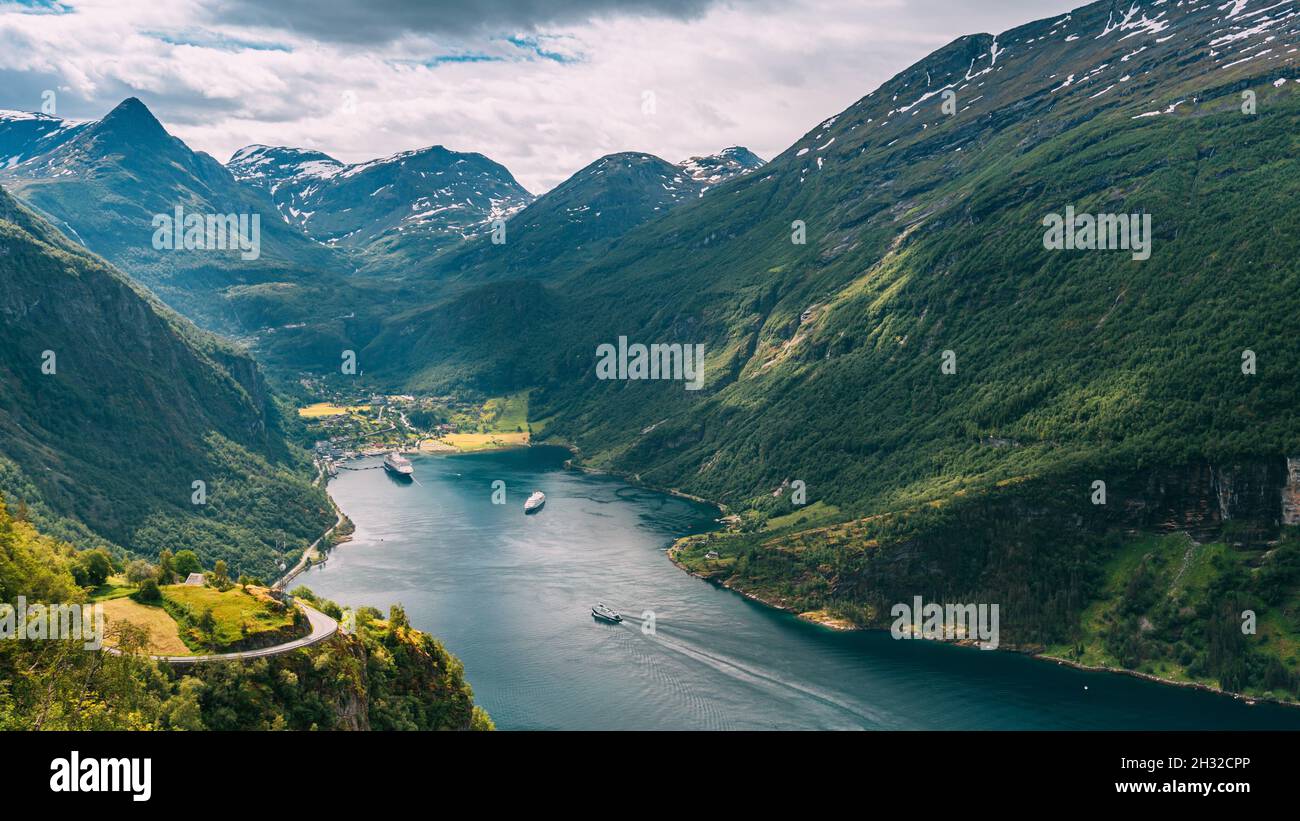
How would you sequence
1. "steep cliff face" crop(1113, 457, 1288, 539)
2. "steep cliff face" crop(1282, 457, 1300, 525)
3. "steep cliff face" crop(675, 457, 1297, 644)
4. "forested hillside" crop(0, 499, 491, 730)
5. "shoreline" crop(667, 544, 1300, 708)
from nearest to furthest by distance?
"forested hillside" crop(0, 499, 491, 730)
"shoreline" crop(667, 544, 1300, 708)
"steep cliff face" crop(1282, 457, 1300, 525)
"steep cliff face" crop(1113, 457, 1288, 539)
"steep cliff face" crop(675, 457, 1297, 644)

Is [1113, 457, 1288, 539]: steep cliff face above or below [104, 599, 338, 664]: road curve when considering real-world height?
above

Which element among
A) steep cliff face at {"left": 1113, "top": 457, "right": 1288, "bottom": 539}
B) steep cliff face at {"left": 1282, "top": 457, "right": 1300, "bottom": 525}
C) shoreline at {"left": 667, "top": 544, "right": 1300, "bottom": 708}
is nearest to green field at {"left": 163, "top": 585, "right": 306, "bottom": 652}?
shoreline at {"left": 667, "top": 544, "right": 1300, "bottom": 708}

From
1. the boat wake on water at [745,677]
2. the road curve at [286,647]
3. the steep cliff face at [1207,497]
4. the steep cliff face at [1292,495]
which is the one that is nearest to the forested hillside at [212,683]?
the road curve at [286,647]

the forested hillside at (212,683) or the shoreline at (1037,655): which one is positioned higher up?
the forested hillside at (212,683)

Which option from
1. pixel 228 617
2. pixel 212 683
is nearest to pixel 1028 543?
pixel 228 617

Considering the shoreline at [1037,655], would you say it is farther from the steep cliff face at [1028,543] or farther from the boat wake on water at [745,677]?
the boat wake on water at [745,677]

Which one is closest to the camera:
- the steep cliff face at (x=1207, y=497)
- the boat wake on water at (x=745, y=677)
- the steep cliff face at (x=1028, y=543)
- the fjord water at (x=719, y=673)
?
the fjord water at (x=719, y=673)

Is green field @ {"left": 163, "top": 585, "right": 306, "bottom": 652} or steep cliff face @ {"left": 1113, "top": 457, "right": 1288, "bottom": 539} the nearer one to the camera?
green field @ {"left": 163, "top": 585, "right": 306, "bottom": 652}

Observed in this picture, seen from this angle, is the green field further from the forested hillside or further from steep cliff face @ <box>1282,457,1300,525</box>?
steep cliff face @ <box>1282,457,1300,525</box>
